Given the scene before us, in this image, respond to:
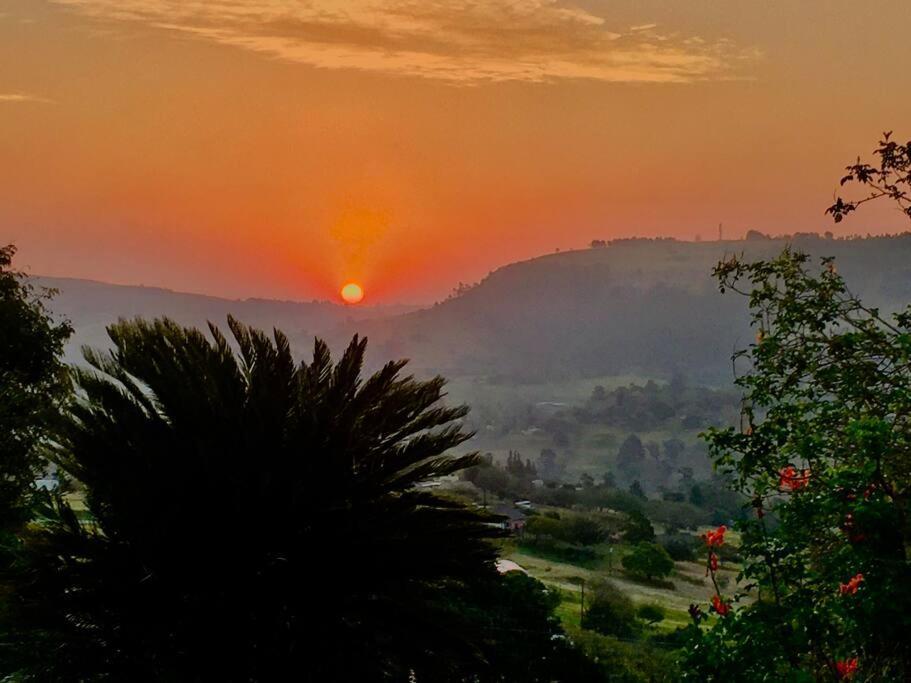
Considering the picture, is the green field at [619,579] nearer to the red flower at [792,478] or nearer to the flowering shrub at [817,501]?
the flowering shrub at [817,501]

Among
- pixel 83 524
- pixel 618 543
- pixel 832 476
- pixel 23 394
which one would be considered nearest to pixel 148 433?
pixel 83 524

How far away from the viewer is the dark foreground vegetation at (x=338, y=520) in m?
6.98

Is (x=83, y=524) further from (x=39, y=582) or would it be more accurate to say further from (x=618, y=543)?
(x=618, y=543)

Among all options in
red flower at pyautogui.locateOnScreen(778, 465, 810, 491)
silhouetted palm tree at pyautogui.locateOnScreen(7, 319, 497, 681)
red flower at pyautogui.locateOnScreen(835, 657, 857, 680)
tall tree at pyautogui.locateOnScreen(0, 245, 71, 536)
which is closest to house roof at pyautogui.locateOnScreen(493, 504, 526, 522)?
tall tree at pyautogui.locateOnScreen(0, 245, 71, 536)

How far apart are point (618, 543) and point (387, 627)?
91843 mm

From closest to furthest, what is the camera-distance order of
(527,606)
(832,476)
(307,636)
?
(832,476), (307,636), (527,606)

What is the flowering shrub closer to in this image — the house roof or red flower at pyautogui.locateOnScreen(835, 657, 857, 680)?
red flower at pyautogui.locateOnScreen(835, 657, 857, 680)

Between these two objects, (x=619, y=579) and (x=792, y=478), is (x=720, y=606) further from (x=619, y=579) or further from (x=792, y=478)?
(x=619, y=579)

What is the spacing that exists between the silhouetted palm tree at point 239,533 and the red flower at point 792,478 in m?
2.49

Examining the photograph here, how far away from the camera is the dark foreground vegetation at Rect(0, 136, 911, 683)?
698 cm

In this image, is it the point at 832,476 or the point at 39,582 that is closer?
the point at 832,476

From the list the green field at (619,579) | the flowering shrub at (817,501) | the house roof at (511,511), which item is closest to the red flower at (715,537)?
the flowering shrub at (817,501)

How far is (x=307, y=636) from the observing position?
24.7 ft

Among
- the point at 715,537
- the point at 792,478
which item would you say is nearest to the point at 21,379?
the point at 715,537
